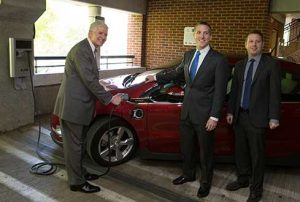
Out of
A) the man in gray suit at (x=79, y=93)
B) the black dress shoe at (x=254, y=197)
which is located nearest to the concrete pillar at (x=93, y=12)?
the man in gray suit at (x=79, y=93)

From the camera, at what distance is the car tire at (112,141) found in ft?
12.8

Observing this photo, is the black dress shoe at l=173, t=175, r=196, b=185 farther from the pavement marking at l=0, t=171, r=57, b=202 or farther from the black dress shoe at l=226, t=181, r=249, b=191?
the pavement marking at l=0, t=171, r=57, b=202

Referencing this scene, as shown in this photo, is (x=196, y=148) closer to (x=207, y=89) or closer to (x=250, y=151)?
(x=250, y=151)

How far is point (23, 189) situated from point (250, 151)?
2331 mm

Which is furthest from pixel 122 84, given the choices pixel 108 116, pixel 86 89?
pixel 86 89

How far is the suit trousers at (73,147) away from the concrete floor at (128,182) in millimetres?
164

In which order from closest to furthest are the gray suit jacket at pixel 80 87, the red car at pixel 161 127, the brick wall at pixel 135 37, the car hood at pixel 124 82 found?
the gray suit jacket at pixel 80 87
the red car at pixel 161 127
the car hood at pixel 124 82
the brick wall at pixel 135 37

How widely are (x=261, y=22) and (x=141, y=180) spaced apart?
17.1 ft

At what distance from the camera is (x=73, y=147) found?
333 centimetres

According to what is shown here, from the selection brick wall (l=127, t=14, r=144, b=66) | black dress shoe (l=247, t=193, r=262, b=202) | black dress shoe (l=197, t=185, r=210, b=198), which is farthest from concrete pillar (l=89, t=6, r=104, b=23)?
black dress shoe (l=247, t=193, r=262, b=202)

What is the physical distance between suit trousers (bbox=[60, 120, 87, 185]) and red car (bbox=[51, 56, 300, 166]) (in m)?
0.52

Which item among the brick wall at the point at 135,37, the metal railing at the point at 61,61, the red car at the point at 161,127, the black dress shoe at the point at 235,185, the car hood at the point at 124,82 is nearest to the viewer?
the black dress shoe at the point at 235,185

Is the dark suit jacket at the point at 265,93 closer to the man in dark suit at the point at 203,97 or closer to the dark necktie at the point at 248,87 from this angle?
the dark necktie at the point at 248,87

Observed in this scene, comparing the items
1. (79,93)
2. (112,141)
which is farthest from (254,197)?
(79,93)
